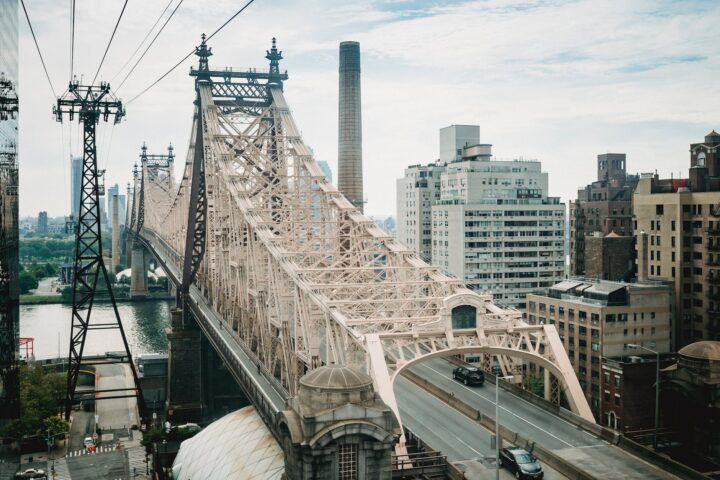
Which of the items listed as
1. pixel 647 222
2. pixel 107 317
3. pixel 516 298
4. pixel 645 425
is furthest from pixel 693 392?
pixel 107 317

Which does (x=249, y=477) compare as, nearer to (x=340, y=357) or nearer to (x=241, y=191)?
(x=340, y=357)

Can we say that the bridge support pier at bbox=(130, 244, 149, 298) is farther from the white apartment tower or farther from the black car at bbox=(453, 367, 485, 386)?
the black car at bbox=(453, 367, 485, 386)

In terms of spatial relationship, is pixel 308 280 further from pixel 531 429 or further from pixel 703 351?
pixel 703 351

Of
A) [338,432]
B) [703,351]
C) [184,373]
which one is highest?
[338,432]

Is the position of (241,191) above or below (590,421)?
above

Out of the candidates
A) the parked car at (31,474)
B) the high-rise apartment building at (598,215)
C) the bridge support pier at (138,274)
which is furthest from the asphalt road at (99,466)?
the bridge support pier at (138,274)

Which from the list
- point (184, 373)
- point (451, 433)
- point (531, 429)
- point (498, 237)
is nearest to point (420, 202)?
point (498, 237)
